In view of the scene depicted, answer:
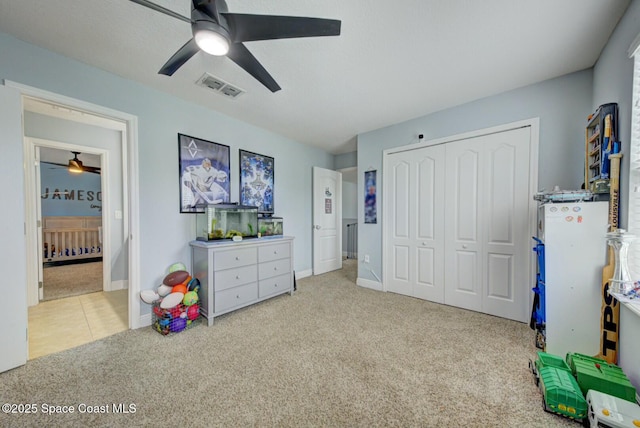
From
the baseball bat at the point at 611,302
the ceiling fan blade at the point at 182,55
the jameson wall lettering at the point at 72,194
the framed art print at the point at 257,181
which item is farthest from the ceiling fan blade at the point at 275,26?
the jameson wall lettering at the point at 72,194

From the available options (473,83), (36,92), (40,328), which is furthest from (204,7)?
(40,328)

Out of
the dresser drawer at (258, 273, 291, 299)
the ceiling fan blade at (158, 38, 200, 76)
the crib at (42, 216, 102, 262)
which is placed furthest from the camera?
the crib at (42, 216, 102, 262)

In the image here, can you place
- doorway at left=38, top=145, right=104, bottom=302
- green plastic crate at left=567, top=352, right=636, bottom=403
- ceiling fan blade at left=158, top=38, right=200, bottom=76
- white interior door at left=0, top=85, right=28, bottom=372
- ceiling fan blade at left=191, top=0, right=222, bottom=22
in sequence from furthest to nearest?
doorway at left=38, top=145, right=104, bottom=302 → white interior door at left=0, top=85, right=28, bottom=372 → ceiling fan blade at left=158, top=38, right=200, bottom=76 → green plastic crate at left=567, top=352, right=636, bottom=403 → ceiling fan blade at left=191, top=0, right=222, bottom=22

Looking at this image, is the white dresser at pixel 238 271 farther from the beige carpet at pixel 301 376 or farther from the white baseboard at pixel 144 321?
the white baseboard at pixel 144 321

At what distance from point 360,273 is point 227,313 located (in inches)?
82.3

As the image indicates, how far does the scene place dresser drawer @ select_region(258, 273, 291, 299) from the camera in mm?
2936

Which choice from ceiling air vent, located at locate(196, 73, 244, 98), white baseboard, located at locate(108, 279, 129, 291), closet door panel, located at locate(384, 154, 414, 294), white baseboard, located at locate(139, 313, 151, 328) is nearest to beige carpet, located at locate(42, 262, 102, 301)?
white baseboard, located at locate(108, 279, 129, 291)

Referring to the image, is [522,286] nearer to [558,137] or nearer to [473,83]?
[558,137]

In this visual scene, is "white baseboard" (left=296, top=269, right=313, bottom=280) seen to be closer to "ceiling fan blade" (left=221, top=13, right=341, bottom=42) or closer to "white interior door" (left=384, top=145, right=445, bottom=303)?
"white interior door" (left=384, top=145, right=445, bottom=303)

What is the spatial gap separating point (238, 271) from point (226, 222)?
65cm

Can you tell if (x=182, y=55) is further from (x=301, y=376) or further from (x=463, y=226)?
(x=463, y=226)

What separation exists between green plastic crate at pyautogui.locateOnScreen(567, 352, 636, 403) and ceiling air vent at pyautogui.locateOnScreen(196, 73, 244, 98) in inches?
139

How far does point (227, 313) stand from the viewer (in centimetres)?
269

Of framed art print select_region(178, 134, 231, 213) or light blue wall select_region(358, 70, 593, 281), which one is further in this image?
framed art print select_region(178, 134, 231, 213)
